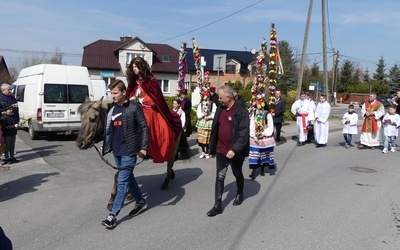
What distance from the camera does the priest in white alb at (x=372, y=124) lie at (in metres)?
12.7

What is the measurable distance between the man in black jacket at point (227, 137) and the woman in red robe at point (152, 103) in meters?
0.76

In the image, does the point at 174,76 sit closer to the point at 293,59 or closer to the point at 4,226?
the point at 293,59

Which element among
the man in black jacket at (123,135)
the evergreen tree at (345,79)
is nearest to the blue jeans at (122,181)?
the man in black jacket at (123,135)

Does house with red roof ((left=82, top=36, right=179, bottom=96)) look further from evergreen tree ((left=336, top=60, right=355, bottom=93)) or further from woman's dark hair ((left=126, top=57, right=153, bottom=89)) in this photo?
woman's dark hair ((left=126, top=57, right=153, bottom=89))

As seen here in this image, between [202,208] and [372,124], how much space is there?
8820 mm

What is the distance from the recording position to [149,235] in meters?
4.78

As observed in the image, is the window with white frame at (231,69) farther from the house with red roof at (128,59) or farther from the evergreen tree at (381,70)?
the evergreen tree at (381,70)

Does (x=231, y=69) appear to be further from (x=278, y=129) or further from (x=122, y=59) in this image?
(x=278, y=129)

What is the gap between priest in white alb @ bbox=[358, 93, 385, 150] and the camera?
12.7 meters

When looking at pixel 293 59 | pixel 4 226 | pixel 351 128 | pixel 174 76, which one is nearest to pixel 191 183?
pixel 4 226

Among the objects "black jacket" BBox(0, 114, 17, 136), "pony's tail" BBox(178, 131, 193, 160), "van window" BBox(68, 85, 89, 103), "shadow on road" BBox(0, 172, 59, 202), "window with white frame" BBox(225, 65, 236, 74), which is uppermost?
"window with white frame" BBox(225, 65, 236, 74)

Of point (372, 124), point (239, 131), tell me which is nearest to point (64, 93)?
point (239, 131)

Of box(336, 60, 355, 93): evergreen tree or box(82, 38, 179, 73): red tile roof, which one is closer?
box(82, 38, 179, 73): red tile roof

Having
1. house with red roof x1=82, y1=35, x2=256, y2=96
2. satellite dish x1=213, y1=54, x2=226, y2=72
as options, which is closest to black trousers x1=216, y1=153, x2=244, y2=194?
satellite dish x1=213, y1=54, x2=226, y2=72
